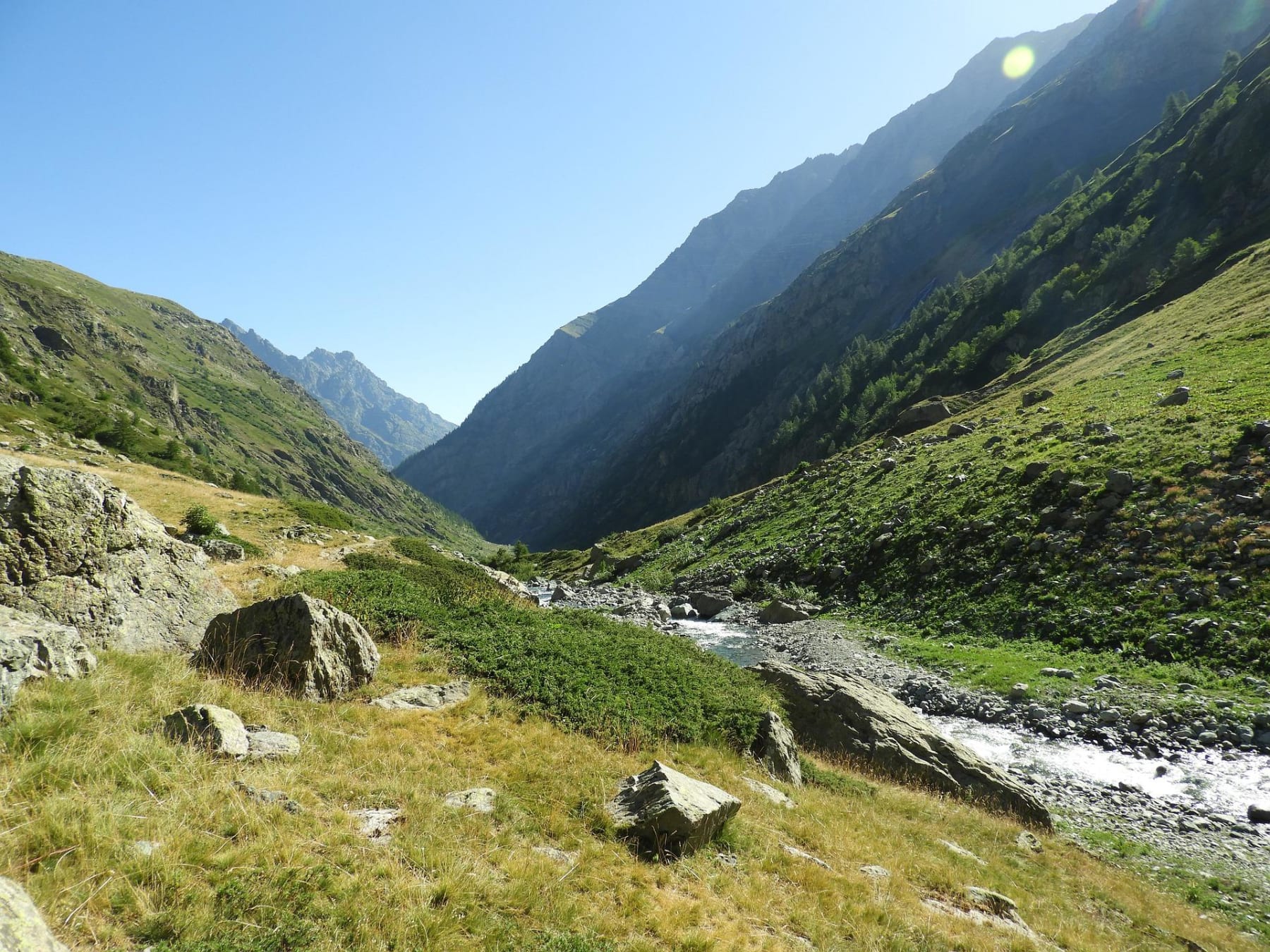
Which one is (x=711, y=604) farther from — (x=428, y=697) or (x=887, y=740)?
(x=428, y=697)

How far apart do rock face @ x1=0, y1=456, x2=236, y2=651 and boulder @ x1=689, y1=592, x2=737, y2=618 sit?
3192cm

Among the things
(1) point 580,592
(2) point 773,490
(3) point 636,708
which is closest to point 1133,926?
(3) point 636,708

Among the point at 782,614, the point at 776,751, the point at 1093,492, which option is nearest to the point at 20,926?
the point at 776,751

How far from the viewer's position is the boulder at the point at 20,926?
3.54 m

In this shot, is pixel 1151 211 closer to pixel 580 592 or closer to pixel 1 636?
pixel 580 592

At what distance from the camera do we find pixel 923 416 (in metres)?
70.8

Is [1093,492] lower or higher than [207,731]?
lower

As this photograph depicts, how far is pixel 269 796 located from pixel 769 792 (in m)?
9.61

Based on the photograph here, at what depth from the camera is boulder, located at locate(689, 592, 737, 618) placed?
39656 millimetres

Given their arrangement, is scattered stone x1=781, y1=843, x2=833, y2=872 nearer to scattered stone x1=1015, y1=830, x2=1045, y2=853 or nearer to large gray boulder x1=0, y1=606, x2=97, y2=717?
scattered stone x1=1015, y1=830, x2=1045, y2=853

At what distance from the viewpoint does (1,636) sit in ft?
22.5

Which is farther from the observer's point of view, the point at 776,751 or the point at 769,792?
the point at 776,751

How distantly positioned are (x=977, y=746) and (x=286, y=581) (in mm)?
24528

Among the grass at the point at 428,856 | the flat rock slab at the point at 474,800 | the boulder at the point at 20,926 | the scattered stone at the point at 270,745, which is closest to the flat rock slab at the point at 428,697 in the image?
the grass at the point at 428,856
